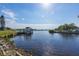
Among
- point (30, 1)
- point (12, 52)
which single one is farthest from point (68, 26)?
point (12, 52)

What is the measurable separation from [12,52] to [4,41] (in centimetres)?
13

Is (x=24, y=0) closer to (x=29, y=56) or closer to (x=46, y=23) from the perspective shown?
(x=46, y=23)

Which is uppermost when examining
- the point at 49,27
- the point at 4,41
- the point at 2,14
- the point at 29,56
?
the point at 2,14

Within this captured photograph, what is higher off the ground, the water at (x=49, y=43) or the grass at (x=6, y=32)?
the grass at (x=6, y=32)

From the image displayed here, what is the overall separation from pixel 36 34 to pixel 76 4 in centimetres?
47

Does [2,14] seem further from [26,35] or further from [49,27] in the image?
[49,27]

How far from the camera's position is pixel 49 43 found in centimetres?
171

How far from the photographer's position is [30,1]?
1.72 meters

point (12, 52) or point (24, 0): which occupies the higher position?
point (24, 0)

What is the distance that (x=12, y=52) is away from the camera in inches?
67.6

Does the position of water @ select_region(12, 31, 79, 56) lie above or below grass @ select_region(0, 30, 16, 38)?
below

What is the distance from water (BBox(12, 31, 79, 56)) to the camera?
1.70 metres

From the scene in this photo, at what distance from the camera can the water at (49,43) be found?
67.0 inches

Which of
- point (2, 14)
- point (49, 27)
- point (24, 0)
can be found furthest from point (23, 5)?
point (49, 27)
